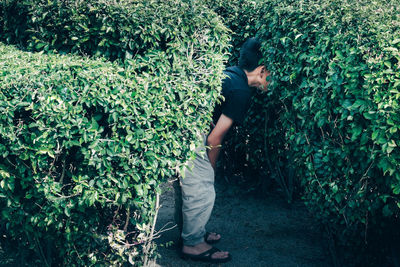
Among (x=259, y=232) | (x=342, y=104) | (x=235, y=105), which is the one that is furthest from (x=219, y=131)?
(x=259, y=232)

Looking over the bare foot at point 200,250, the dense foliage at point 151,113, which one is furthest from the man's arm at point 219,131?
the bare foot at point 200,250

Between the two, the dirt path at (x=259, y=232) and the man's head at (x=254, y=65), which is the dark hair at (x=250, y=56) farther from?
the dirt path at (x=259, y=232)

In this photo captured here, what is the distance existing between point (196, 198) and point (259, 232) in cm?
116

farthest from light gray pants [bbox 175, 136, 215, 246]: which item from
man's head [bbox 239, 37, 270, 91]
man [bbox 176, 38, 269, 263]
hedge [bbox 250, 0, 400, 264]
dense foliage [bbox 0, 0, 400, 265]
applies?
man's head [bbox 239, 37, 270, 91]

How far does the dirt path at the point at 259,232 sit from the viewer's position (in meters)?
4.43

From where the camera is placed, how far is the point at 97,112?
10.4 feet

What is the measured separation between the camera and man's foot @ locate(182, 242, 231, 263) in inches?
171

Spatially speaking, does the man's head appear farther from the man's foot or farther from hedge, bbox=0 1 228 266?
the man's foot

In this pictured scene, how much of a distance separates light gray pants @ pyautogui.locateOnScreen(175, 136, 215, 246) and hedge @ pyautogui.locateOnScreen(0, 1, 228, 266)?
1.52 feet

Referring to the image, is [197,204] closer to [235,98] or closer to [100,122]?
[235,98]

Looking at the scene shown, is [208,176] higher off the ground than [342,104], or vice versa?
[342,104]

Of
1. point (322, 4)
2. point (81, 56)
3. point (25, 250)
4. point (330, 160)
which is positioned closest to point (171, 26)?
point (81, 56)

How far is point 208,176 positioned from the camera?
4312 millimetres

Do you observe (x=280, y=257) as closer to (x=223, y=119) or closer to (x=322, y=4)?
(x=223, y=119)
